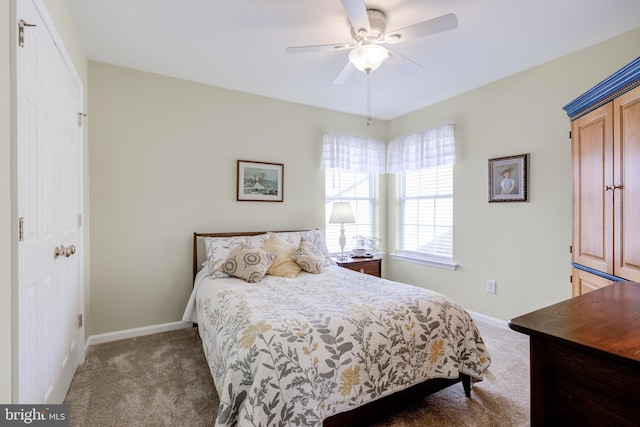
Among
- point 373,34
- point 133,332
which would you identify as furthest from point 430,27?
point 133,332

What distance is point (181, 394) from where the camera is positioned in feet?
6.77

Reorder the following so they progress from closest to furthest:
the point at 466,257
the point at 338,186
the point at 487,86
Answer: the point at 487,86 → the point at 466,257 → the point at 338,186

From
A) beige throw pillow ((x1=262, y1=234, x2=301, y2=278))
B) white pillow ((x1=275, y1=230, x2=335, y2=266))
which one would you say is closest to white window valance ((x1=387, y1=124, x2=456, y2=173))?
white pillow ((x1=275, y1=230, x2=335, y2=266))

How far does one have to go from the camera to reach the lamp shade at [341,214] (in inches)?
152

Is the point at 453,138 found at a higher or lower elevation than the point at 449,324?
higher

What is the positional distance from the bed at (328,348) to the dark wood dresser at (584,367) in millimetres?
856

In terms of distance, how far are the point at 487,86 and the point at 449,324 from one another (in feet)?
8.46

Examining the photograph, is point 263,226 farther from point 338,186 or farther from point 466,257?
point 466,257

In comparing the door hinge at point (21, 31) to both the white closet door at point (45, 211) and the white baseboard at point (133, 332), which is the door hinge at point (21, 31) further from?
the white baseboard at point (133, 332)

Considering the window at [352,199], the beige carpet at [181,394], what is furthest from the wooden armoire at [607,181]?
the window at [352,199]

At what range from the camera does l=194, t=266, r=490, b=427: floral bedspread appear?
1.44 meters

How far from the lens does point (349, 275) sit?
2824 mm

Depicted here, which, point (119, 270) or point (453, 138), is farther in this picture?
point (453, 138)

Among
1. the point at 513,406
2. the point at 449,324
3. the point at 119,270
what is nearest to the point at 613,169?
→ the point at 449,324
